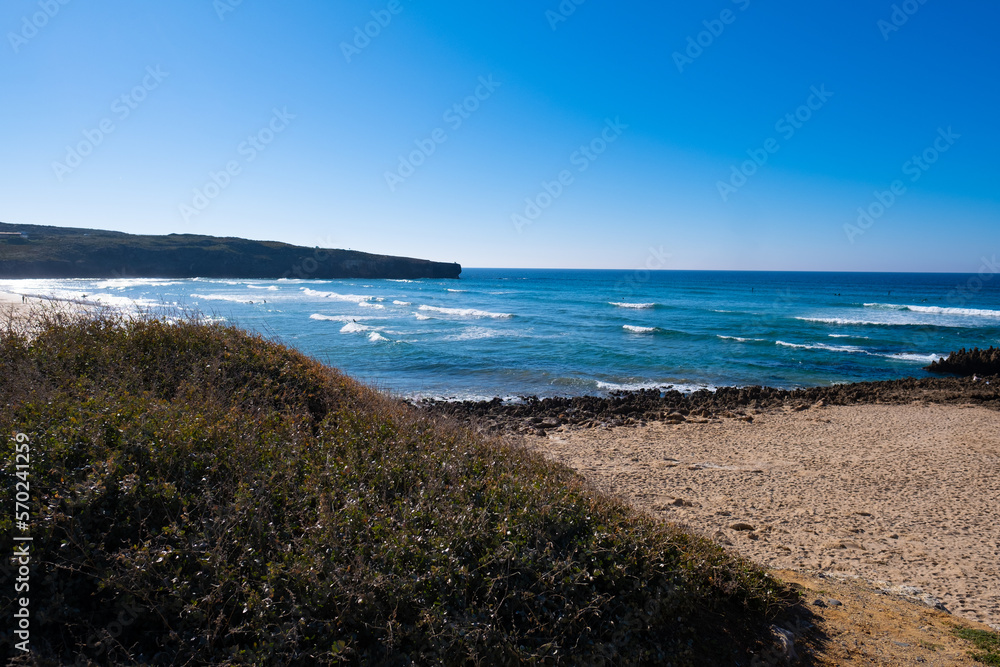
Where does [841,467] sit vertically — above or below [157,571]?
below

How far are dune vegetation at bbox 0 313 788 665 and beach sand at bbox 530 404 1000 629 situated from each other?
318 centimetres

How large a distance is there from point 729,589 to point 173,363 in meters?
6.63

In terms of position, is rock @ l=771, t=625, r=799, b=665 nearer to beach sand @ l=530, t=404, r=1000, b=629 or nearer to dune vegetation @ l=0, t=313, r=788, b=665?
dune vegetation @ l=0, t=313, r=788, b=665

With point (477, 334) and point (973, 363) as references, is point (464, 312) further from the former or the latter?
point (973, 363)

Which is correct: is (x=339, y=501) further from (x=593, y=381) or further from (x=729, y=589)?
(x=593, y=381)

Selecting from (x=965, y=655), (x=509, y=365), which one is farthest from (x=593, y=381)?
(x=965, y=655)

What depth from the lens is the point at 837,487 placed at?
941 centimetres

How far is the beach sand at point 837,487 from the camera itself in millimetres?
6402

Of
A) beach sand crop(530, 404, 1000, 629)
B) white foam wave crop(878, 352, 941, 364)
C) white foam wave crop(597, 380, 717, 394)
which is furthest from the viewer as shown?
white foam wave crop(878, 352, 941, 364)

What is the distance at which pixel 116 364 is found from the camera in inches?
228

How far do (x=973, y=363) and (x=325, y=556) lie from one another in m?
30.4

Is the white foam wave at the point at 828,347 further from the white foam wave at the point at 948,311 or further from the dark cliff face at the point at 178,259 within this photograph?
the dark cliff face at the point at 178,259

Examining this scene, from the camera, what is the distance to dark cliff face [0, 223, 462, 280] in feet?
277

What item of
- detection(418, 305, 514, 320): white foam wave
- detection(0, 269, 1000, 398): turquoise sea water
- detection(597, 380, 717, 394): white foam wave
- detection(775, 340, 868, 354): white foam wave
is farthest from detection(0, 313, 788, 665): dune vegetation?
detection(418, 305, 514, 320): white foam wave
